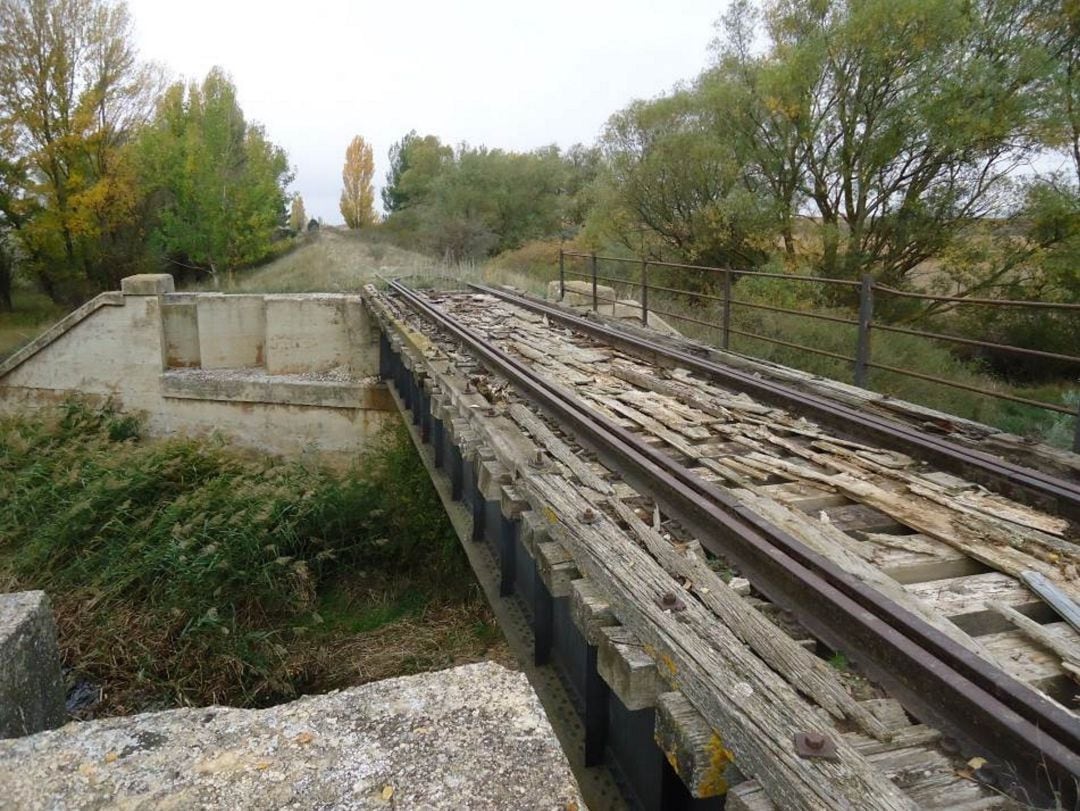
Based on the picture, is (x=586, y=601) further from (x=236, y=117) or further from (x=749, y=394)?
(x=236, y=117)

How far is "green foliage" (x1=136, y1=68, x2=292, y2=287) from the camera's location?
2612 cm

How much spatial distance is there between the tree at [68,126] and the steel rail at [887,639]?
2646cm

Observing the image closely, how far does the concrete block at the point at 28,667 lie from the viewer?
8.46ft

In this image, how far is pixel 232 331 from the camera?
15328 mm

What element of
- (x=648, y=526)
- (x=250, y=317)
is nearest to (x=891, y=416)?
(x=648, y=526)

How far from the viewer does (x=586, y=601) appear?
8.57ft

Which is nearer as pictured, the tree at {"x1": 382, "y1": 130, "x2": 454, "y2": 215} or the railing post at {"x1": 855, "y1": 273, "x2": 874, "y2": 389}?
the railing post at {"x1": 855, "y1": 273, "x2": 874, "y2": 389}

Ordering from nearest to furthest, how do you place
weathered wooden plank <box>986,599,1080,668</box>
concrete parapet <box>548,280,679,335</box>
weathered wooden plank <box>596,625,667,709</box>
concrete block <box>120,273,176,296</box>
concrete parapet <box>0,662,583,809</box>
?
concrete parapet <box>0,662,583,809</box>, weathered wooden plank <box>596,625,667,709</box>, weathered wooden plank <box>986,599,1080,668</box>, concrete parapet <box>548,280,679,335</box>, concrete block <box>120,273,176,296</box>

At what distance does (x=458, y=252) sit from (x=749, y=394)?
29.8m

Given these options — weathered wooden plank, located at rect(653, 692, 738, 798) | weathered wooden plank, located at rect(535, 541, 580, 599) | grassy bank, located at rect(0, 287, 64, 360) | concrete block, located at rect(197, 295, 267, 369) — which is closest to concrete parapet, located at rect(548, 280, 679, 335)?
concrete block, located at rect(197, 295, 267, 369)

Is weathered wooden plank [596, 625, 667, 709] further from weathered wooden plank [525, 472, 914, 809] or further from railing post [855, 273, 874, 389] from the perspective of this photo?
railing post [855, 273, 874, 389]

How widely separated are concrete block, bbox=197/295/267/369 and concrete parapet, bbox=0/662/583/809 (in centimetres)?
1429

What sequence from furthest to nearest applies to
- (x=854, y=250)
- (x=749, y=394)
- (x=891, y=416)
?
(x=854, y=250)
(x=749, y=394)
(x=891, y=416)

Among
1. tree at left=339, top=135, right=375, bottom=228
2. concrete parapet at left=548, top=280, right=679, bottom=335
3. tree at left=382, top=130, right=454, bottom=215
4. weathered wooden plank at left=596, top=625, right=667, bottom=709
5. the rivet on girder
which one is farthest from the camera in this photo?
tree at left=339, top=135, right=375, bottom=228
